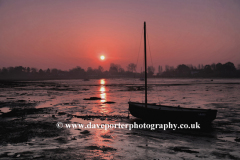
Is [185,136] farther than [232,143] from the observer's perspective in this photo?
Yes

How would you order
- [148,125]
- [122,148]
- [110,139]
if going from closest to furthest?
1. [122,148]
2. [110,139]
3. [148,125]

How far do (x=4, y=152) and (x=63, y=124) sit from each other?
8.04m

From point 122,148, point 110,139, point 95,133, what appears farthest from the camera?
point 95,133

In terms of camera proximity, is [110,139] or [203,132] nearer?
[110,139]

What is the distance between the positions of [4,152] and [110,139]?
272 inches

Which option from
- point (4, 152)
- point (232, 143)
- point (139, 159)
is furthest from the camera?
point (232, 143)

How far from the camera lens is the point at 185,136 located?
1620 cm

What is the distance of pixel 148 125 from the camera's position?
65.6ft

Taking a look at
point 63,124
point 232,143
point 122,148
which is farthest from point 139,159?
point 63,124

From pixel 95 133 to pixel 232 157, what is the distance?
9928 mm

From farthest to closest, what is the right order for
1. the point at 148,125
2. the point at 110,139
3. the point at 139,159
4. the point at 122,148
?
the point at 148,125
the point at 110,139
the point at 122,148
the point at 139,159

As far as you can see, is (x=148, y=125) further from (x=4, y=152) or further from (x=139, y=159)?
(x=4, y=152)

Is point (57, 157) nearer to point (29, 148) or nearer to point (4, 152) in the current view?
point (29, 148)

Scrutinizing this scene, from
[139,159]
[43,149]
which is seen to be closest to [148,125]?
[139,159]
